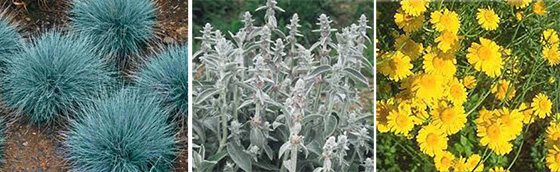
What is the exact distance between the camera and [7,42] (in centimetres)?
286

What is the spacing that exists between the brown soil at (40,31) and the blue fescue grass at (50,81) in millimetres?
66

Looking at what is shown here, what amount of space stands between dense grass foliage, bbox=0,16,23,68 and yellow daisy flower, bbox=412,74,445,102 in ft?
4.67

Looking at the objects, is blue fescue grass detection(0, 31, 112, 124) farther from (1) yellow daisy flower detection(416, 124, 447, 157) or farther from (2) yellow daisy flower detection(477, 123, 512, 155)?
(2) yellow daisy flower detection(477, 123, 512, 155)

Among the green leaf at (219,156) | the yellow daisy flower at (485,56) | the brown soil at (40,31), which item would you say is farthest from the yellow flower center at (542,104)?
the brown soil at (40,31)

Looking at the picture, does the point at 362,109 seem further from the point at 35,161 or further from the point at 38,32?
the point at 38,32

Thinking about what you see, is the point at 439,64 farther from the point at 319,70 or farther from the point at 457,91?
the point at 319,70

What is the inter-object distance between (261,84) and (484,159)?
29.7 inches

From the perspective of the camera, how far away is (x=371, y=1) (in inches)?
91.3

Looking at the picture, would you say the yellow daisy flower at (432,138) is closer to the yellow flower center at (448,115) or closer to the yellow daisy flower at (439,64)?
the yellow flower center at (448,115)

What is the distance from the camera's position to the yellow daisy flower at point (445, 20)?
2.30 m

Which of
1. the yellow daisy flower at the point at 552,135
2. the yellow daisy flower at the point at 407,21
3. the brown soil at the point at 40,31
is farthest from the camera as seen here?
the brown soil at the point at 40,31

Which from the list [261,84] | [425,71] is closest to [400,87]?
[425,71]

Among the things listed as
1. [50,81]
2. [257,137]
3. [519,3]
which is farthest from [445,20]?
[50,81]

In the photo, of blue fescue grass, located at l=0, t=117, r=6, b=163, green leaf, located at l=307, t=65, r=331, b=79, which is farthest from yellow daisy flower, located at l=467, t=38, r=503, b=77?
blue fescue grass, located at l=0, t=117, r=6, b=163
